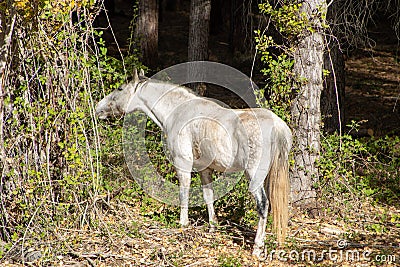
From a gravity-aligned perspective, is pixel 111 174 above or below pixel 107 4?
below

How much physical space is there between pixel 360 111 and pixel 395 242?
7319mm

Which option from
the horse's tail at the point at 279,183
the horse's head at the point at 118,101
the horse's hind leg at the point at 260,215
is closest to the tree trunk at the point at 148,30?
the horse's head at the point at 118,101

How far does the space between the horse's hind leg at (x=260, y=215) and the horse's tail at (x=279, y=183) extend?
0.12 meters

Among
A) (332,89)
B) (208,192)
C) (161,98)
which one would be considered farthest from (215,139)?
(332,89)

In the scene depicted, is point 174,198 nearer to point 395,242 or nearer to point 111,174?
point 111,174

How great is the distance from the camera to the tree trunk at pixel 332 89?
380 inches

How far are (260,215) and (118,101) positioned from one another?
→ 2271 millimetres

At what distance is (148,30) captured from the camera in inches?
538

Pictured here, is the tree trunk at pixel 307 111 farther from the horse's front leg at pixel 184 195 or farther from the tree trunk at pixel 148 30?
the tree trunk at pixel 148 30

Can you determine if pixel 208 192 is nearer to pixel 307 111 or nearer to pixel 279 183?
pixel 279 183

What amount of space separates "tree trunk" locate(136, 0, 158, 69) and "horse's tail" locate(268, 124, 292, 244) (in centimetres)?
758

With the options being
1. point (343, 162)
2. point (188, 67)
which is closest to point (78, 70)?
point (343, 162)

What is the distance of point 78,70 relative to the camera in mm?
6270

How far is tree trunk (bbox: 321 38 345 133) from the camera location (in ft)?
31.6
